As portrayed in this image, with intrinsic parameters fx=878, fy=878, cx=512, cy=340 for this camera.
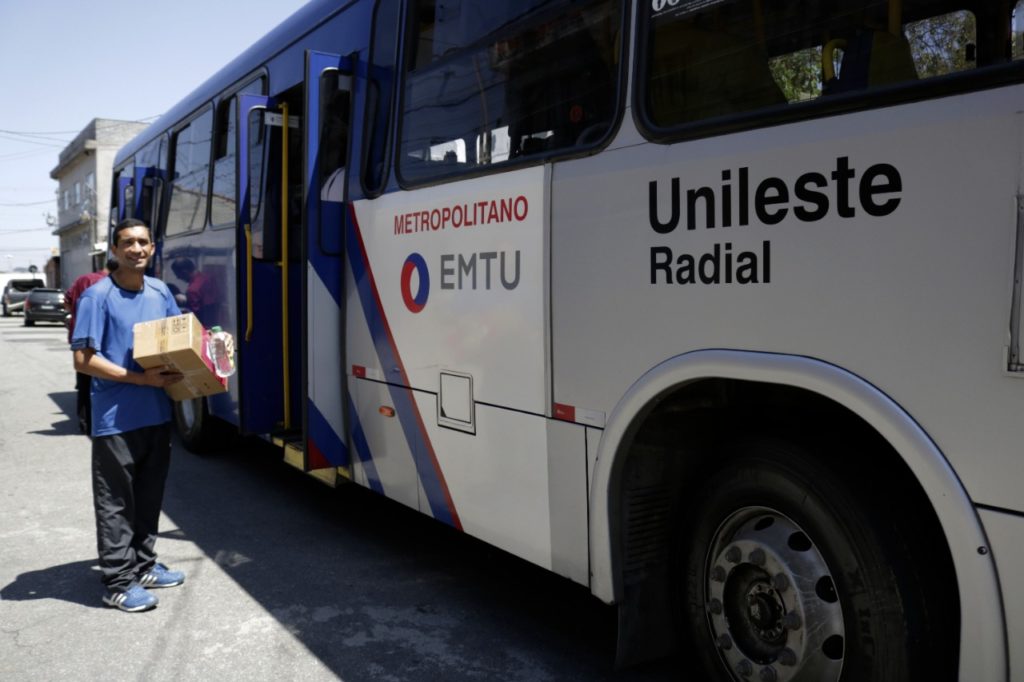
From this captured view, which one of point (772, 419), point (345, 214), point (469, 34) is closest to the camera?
point (772, 419)

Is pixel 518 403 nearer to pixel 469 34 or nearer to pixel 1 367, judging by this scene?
pixel 469 34

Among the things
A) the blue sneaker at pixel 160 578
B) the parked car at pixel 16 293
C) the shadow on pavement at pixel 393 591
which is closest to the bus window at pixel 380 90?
the shadow on pavement at pixel 393 591

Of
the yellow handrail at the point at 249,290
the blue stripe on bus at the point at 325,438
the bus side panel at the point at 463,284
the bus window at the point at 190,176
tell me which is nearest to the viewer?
the bus side panel at the point at 463,284

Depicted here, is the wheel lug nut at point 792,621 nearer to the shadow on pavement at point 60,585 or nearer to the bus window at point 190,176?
the shadow on pavement at point 60,585

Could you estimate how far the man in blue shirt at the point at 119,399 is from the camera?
4148 millimetres

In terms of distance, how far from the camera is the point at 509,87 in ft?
11.9

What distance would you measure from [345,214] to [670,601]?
2.69 metres

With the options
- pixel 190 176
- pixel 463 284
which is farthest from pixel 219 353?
pixel 190 176

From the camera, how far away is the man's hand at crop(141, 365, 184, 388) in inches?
166

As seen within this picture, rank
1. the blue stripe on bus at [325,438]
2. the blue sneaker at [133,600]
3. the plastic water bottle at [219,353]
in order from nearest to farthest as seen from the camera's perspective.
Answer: the blue sneaker at [133,600] < the plastic water bottle at [219,353] < the blue stripe on bus at [325,438]

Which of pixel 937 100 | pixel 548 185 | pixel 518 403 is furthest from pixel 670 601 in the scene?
pixel 937 100

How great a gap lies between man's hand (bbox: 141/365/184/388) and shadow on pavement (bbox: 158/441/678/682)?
1.12 meters

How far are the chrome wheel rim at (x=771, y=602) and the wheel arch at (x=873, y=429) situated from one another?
0.37 meters

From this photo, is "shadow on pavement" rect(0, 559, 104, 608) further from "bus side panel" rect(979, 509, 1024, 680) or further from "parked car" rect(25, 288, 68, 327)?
"parked car" rect(25, 288, 68, 327)
